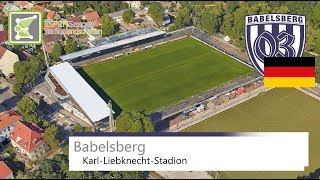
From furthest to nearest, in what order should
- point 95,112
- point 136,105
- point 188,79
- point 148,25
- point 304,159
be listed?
point 148,25
point 188,79
point 136,105
point 95,112
point 304,159

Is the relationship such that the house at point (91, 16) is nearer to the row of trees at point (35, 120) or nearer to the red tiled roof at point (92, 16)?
the red tiled roof at point (92, 16)

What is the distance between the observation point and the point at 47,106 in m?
59.1

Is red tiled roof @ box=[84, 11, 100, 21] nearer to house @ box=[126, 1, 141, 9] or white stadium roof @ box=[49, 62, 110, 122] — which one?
house @ box=[126, 1, 141, 9]

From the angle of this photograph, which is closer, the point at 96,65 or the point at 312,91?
the point at 312,91

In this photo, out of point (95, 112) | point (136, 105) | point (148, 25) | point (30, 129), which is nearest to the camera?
point (30, 129)

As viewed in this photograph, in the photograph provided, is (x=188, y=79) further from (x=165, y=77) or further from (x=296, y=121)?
(x=296, y=121)

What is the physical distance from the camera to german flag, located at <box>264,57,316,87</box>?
1753 inches

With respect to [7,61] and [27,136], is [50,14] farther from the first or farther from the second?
[27,136]

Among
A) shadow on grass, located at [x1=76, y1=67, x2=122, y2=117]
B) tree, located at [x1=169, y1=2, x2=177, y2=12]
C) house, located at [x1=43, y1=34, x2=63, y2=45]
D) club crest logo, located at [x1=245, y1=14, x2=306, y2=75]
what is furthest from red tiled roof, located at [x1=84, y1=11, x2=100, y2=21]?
club crest logo, located at [x1=245, y1=14, x2=306, y2=75]

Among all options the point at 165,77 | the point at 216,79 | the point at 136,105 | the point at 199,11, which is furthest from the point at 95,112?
the point at 199,11

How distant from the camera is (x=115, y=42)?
73.5 meters

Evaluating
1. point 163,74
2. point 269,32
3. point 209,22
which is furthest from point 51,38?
point 269,32

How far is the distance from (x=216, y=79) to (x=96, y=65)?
21.6 meters

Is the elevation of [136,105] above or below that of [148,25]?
below
